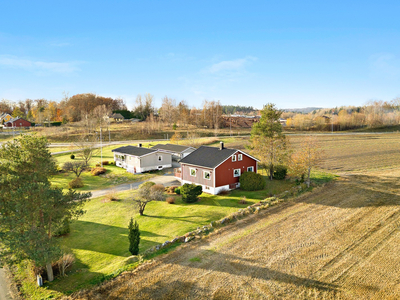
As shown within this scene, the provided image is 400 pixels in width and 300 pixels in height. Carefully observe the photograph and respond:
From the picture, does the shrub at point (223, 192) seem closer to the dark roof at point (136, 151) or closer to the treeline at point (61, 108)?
the dark roof at point (136, 151)

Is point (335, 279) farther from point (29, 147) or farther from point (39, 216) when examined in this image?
point (29, 147)

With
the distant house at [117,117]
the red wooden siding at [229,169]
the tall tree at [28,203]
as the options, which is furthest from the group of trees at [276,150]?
the distant house at [117,117]

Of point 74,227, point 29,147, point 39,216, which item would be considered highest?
point 29,147

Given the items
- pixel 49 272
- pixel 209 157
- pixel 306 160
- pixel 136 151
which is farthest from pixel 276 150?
pixel 49 272

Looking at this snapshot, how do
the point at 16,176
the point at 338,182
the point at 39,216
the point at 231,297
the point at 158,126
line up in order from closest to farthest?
the point at 231,297 < the point at 16,176 < the point at 39,216 < the point at 338,182 < the point at 158,126

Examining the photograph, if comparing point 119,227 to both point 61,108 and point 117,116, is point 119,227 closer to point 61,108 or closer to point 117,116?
point 117,116

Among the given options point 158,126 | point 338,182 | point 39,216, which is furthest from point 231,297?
point 158,126
